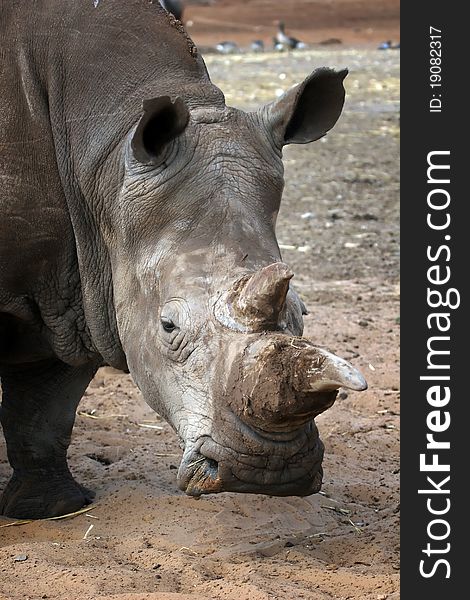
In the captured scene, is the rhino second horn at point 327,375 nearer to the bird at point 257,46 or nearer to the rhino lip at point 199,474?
the rhino lip at point 199,474

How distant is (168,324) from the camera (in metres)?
4.92

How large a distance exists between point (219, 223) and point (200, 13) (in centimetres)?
3627

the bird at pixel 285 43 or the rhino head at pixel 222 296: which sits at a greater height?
the bird at pixel 285 43

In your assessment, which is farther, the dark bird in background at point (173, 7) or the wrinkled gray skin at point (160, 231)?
the dark bird in background at point (173, 7)

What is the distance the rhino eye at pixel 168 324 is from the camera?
193 inches

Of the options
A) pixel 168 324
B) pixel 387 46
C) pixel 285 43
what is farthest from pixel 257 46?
pixel 168 324

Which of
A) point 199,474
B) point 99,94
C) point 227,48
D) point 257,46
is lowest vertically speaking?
point 199,474

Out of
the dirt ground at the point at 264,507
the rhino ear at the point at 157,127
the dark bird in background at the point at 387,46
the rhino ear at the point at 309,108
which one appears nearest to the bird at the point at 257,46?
the dark bird in background at the point at 387,46

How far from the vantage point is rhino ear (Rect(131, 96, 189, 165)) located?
488 centimetres

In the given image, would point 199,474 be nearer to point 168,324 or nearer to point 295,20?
point 168,324

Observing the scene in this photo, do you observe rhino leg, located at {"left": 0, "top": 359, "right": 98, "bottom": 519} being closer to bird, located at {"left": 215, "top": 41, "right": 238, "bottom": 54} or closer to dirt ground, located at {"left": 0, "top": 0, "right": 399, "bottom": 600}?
dirt ground, located at {"left": 0, "top": 0, "right": 399, "bottom": 600}

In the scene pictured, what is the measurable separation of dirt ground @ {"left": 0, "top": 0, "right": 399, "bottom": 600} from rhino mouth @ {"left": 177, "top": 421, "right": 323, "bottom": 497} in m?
0.47

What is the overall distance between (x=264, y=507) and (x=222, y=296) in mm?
1823

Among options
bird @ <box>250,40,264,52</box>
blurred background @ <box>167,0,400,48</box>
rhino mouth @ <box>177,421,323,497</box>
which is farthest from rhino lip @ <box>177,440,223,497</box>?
blurred background @ <box>167,0,400,48</box>
